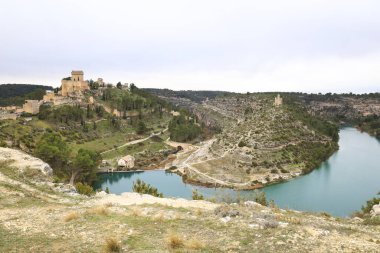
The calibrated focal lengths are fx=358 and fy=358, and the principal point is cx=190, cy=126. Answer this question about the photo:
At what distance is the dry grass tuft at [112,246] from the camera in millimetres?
12320

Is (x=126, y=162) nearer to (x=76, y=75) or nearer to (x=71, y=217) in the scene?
(x=76, y=75)

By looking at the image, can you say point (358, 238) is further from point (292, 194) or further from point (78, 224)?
point (292, 194)

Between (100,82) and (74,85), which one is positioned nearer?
(74,85)

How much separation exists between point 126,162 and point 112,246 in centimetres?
7762

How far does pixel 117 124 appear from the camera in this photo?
115812 mm

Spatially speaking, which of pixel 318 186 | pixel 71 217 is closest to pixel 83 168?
pixel 318 186

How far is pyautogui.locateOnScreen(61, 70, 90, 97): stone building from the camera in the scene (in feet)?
441

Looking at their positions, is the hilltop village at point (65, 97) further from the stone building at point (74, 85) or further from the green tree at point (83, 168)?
the green tree at point (83, 168)

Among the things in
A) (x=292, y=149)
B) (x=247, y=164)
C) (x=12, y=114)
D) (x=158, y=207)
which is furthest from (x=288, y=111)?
(x=158, y=207)

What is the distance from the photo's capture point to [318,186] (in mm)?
73500

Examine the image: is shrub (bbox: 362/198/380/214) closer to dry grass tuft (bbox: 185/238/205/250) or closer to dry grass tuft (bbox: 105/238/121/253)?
dry grass tuft (bbox: 185/238/205/250)

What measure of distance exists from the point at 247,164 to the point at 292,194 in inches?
610

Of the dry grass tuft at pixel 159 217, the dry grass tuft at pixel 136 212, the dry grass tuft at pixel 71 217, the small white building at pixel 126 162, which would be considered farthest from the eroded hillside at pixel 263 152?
the dry grass tuft at pixel 71 217

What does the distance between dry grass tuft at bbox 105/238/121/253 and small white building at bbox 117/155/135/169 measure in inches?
3013
